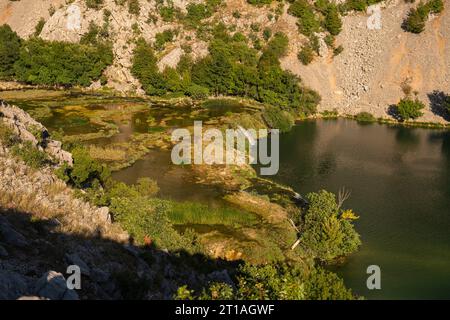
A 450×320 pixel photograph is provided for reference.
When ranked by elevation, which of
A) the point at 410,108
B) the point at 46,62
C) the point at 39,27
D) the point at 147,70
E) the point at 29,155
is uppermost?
the point at 39,27

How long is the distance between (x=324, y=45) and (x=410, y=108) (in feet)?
128

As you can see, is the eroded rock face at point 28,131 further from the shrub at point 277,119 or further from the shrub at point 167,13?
the shrub at point 167,13

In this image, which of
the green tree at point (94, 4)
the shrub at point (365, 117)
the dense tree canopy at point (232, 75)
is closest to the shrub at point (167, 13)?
the dense tree canopy at point (232, 75)

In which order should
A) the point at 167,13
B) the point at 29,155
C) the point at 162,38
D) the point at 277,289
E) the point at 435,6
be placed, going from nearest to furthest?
the point at 277,289 → the point at 29,155 → the point at 435,6 → the point at 162,38 → the point at 167,13

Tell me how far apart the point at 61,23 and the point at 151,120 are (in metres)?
72.8

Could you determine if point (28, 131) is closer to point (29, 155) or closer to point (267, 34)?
point (29, 155)

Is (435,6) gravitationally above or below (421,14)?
above

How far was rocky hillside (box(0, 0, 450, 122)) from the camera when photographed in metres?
119

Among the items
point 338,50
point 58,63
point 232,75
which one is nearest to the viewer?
point 232,75

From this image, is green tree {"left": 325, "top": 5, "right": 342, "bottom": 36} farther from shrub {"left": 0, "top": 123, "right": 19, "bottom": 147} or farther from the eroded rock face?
shrub {"left": 0, "top": 123, "right": 19, "bottom": 147}

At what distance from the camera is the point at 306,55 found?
131 metres

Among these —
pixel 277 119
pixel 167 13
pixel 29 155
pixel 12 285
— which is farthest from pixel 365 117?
pixel 12 285
